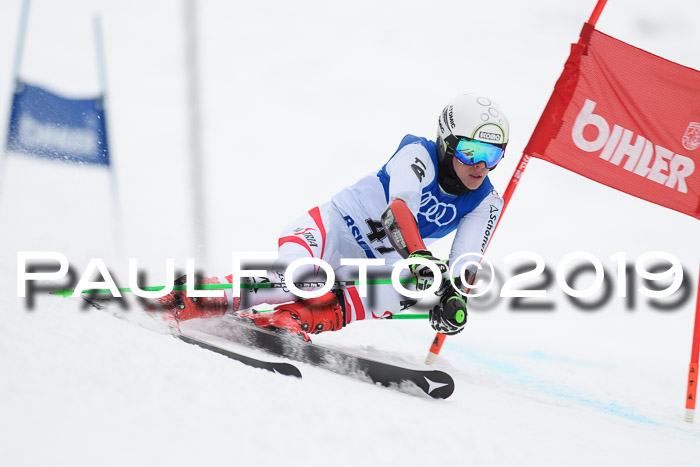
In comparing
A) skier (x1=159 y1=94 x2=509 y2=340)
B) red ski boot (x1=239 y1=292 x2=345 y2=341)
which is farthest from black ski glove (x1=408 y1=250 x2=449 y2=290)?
red ski boot (x1=239 y1=292 x2=345 y2=341)

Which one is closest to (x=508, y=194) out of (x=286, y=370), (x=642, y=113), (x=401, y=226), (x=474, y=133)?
(x=642, y=113)

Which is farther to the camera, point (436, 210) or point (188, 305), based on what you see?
point (436, 210)

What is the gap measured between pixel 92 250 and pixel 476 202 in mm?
3595

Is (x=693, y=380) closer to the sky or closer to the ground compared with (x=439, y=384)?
closer to the ground

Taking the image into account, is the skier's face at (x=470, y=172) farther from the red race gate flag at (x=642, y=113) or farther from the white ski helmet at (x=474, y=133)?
the red race gate flag at (x=642, y=113)

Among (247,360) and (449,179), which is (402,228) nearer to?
(449,179)

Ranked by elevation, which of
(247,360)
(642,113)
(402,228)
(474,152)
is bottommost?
(247,360)

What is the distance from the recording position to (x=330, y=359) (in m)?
2.97

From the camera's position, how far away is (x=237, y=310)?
3.32m

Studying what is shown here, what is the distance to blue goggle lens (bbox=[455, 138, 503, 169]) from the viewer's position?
10.3 feet

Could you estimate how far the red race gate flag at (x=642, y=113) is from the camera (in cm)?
407

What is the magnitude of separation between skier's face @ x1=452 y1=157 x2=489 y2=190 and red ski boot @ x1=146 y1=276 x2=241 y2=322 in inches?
52.2

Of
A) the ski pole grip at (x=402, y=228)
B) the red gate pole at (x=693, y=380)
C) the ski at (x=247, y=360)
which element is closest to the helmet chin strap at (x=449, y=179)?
the ski pole grip at (x=402, y=228)

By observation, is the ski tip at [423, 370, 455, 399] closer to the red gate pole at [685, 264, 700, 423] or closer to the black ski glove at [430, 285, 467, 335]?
the black ski glove at [430, 285, 467, 335]
